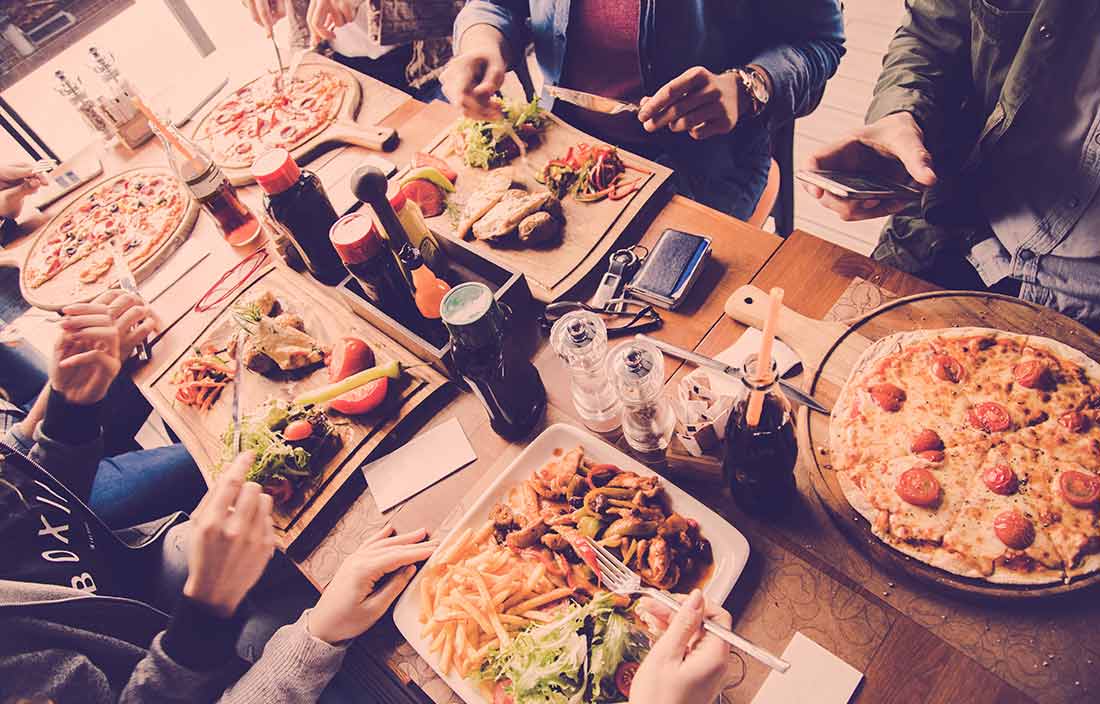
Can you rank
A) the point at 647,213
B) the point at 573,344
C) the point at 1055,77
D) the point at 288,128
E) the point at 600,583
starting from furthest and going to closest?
the point at 288,128 < the point at 647,213 < the point at 1055,77 < the point at 573,344 < the point at 600,583

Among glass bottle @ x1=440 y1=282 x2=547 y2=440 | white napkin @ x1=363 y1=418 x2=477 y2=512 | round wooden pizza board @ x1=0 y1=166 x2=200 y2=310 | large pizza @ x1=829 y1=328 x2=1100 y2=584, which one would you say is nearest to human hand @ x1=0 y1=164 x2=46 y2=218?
round wooden pizza board @ x1=0 y1=166 x2=200 y2=310

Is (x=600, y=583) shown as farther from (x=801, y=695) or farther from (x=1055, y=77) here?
(x=1055, y=77)

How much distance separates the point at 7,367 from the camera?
9.10 feet

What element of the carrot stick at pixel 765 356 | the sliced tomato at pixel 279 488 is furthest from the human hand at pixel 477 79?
the carrot stick at pixel 765 356

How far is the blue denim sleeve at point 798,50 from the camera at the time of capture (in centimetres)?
229

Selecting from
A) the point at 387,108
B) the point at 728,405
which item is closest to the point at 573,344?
the point at 728,405

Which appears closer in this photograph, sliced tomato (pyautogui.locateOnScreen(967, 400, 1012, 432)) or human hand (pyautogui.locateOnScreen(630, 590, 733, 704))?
human hand (pyautogui.locateOnScreen(630, 590, 733, 704))

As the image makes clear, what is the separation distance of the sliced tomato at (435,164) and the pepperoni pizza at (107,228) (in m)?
1.10

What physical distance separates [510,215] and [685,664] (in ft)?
4.98

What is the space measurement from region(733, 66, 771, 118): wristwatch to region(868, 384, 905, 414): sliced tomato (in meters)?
1.18

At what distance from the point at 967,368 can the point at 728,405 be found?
0.64 metres

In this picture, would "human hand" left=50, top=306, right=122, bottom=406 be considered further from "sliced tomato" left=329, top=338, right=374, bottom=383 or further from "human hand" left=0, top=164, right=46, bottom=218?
"human hand" left=0, top=164, right=46, bottom=218

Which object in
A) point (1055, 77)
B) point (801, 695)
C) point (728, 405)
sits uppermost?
point (1055, 77)

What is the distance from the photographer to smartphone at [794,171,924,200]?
175 cm
